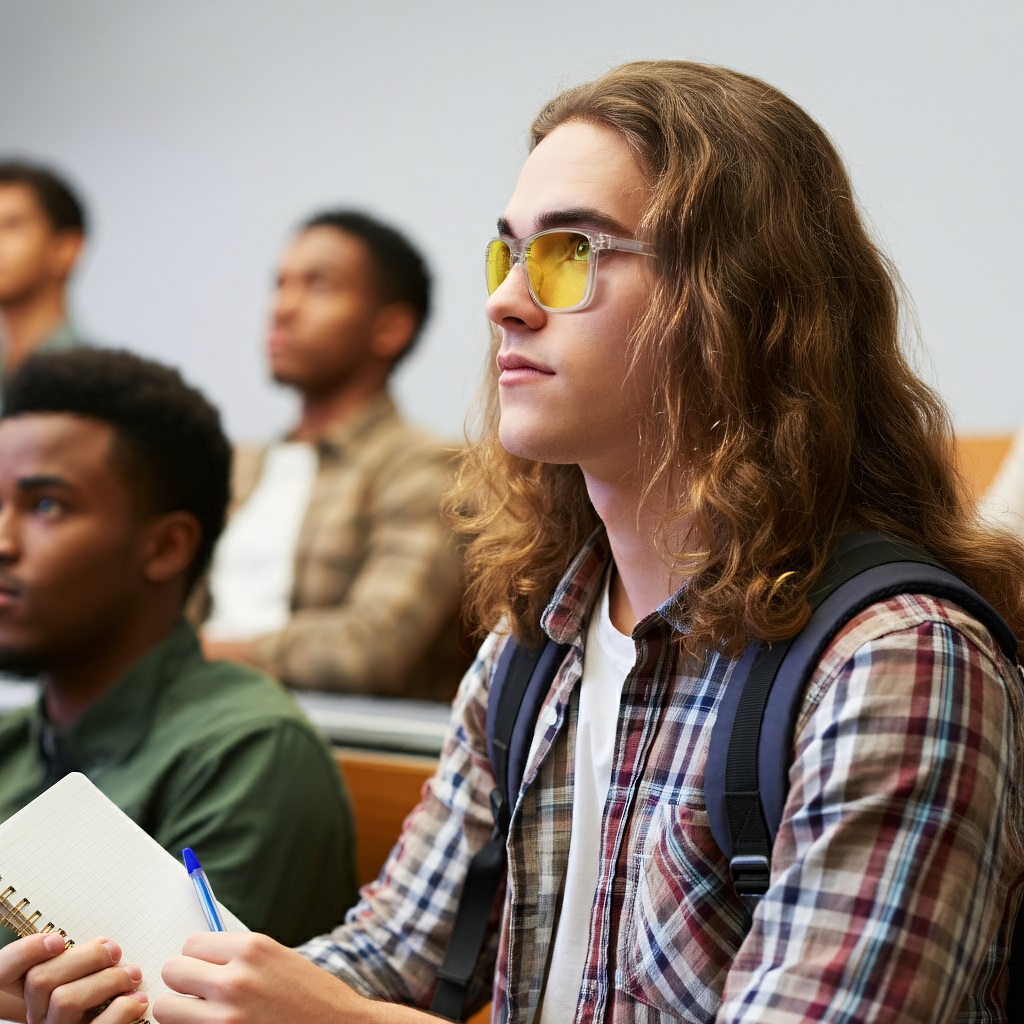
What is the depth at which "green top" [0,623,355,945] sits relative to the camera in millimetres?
1696

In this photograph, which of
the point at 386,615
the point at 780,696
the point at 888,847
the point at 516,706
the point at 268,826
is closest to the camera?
the point at 888,847

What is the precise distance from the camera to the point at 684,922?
1.15 metres

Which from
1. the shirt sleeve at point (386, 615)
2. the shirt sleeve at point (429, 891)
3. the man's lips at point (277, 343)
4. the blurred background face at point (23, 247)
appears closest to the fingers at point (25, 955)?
the shirt sleeve at point (429, 891)

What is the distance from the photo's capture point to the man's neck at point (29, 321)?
5.07 metres

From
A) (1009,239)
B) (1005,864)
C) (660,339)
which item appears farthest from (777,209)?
(1009,239)

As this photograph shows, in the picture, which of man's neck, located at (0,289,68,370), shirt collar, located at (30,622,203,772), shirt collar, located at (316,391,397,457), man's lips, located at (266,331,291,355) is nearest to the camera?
shirt collar, located at (30,622,203,772)

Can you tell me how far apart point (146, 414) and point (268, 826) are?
2.27ft

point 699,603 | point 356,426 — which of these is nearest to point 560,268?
point 699,603

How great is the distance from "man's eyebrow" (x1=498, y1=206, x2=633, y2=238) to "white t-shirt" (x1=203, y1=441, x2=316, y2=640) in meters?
2.83

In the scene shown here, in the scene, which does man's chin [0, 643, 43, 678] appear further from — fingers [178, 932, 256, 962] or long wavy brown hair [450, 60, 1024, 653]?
long wavy brown hair [450, 60, 1024, 653]

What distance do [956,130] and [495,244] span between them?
237 cm

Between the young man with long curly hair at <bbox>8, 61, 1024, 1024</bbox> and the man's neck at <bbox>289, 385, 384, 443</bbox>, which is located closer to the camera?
the young man with long curly hair at <bbox>8, 61, 1024, 1024</bbox>

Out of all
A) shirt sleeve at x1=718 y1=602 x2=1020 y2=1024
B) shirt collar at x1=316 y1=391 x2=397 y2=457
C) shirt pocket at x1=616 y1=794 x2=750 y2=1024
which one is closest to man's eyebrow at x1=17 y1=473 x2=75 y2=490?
shirt pocket at x1=616 y1=794 x2=750 y2=1024

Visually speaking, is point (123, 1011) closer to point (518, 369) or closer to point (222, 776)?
point (222, 776)
